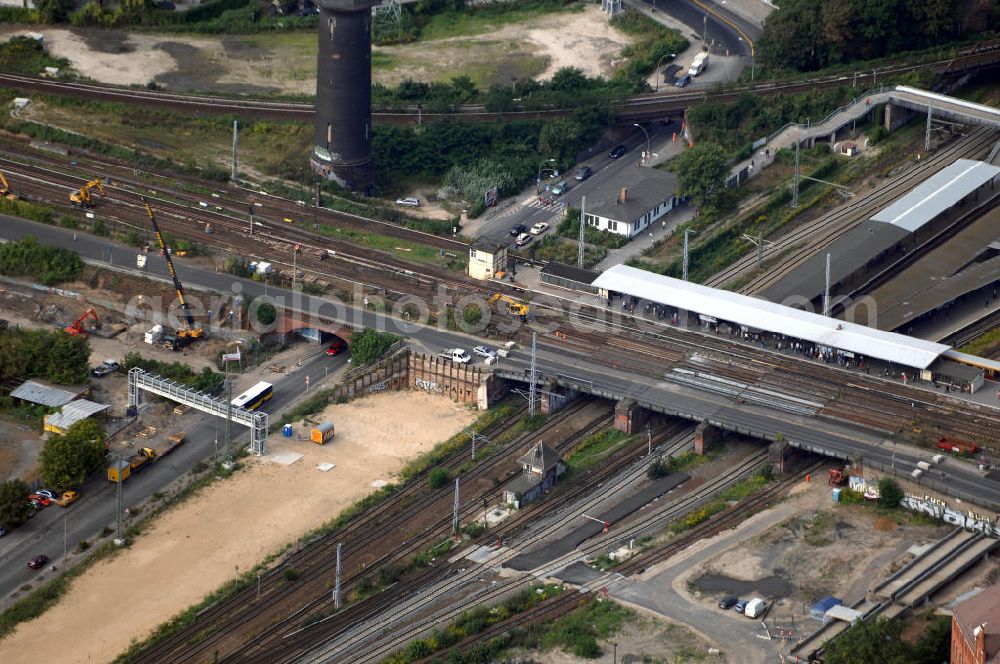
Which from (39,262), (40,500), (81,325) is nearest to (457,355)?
(81,325)

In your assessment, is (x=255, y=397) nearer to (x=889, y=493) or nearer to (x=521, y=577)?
(x=521, y=577)

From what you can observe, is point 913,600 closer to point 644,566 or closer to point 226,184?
point 644,566

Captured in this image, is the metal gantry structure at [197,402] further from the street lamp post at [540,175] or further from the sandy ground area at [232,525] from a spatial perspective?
the street lamp post at [540,175]

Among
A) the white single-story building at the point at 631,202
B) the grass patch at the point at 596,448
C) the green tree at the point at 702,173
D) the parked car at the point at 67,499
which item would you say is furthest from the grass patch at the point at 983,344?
the parked car at the point at 67,499

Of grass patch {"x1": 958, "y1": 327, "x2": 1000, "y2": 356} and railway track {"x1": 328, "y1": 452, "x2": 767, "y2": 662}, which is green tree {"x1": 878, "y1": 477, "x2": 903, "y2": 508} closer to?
railway track {"x1": 328, "y1": 452, "x2": 767, "y2": 662}

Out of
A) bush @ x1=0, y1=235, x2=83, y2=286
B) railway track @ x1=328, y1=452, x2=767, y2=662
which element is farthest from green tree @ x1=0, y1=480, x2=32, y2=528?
bush @ x1=0, y1=235, x2=83, y2=286
